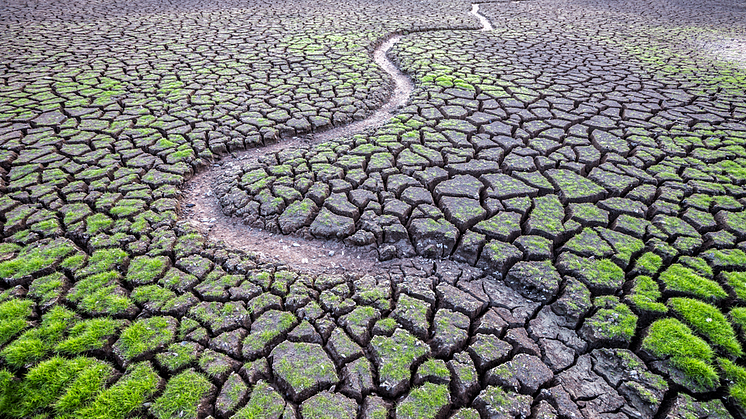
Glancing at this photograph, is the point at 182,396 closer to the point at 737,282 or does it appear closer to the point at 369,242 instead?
the point at 369,242

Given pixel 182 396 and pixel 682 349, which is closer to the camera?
pixel 182 396

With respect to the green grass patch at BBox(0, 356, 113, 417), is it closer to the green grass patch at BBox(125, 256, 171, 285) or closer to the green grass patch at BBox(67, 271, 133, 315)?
the green grass patch at BBox(67, 271, 133, 315)

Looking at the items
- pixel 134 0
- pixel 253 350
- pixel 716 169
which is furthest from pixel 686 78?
pixel 134 0

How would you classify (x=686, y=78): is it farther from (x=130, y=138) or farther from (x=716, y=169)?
(x=130, y=138)

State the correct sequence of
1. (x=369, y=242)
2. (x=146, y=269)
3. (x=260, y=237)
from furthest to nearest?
(x=260, y=237)
(x=369, y=242)
(x=146, y=269)

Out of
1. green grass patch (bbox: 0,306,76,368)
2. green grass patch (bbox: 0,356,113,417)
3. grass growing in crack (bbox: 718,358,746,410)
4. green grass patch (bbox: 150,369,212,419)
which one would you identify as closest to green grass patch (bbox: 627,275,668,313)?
grass growing in crack (bbox: 718,358,746,410)

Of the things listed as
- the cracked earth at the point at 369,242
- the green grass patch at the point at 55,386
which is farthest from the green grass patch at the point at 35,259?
the green grass patch at the point at 55,386

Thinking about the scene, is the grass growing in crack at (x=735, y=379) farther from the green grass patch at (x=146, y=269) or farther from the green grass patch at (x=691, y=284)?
the green grass patch at (x=146, y=269)

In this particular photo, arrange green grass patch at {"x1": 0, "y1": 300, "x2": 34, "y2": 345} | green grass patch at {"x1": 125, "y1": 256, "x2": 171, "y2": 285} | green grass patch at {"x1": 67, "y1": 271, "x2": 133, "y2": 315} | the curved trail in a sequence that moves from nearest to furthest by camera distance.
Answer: green grass patch at {"x1": 0, "y1": 300, "x2": 34, "y2": 345}, green grass patch at {"x1": 67, "y1": 271, "x2": 133, "y2": 315}, green grass patch at {"x1": 125, "y1": 256, "x2": 171, "y2": 285}, the curved trail

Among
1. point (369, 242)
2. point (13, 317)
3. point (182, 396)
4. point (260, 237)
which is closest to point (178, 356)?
point (182, 396)
